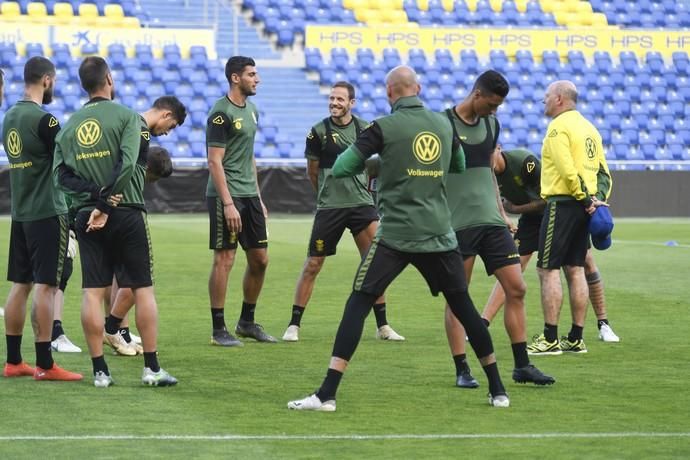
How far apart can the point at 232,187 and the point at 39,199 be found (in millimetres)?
2298

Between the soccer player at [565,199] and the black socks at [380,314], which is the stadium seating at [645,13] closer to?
the black socks at [380,314]

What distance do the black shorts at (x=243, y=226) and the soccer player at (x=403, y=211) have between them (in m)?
3.13

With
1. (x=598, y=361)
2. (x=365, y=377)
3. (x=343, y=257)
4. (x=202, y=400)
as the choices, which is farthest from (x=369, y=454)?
(x=343, y=257)

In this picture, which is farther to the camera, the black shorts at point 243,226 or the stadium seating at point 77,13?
the stadium seating at point 77,13

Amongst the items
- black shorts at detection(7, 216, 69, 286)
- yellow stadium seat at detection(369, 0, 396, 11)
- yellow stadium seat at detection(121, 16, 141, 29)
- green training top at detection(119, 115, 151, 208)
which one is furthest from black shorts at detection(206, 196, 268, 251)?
yellow stadium seat at detection(369, 0, 396, 11)

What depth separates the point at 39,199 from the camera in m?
8.30

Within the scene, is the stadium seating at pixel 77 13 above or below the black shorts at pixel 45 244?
below

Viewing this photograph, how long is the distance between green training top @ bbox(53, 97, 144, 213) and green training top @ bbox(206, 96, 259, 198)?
227cm

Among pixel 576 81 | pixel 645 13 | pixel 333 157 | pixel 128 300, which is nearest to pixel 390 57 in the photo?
pixel 576 81

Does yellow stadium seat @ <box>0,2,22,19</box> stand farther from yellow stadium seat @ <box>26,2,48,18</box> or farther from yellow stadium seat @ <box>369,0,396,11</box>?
yellow stadium seat @ <box>369,0,396,11</box>

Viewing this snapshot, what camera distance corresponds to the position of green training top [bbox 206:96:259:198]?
33.3 feet

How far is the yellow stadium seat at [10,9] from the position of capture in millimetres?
33031

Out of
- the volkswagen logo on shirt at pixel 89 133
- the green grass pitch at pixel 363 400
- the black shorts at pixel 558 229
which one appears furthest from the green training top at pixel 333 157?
the volkswagen logo on shirt at pixel 89 133

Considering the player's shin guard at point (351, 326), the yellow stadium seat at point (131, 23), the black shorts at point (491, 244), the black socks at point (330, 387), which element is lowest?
the yellow stadium seat at point (131, 23)
